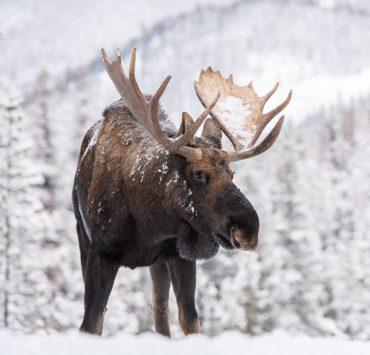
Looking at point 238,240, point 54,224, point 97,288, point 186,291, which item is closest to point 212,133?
point 186,291

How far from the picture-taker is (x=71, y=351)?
317 cm

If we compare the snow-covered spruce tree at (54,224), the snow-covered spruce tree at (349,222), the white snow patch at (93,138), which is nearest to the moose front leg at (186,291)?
the white snow patch at (93,138)

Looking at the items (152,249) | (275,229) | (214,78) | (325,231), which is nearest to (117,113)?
(214,78)

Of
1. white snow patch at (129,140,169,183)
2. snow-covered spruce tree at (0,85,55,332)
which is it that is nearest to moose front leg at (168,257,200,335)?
white snow patch at (129,140,169,183)

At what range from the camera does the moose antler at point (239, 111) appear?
6570 millimetres

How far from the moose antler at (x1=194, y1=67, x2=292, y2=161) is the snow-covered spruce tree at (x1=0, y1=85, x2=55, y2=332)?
13.6 meters

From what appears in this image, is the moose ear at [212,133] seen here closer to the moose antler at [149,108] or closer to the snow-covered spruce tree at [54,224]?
the moose antler at [149,108]

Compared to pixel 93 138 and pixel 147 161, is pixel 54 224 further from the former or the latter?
pixel 147 161

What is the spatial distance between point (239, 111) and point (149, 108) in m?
1.45

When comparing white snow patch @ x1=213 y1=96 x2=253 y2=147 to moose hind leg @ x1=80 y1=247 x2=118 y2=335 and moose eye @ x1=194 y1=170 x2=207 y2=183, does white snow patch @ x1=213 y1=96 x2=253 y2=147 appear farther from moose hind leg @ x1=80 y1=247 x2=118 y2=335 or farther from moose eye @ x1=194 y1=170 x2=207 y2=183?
moose hind leg @ x1=80 y1=247 x2=118 y2=335

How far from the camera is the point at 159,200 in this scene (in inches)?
235

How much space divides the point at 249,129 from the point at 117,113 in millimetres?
1379

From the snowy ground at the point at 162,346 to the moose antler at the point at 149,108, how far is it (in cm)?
228

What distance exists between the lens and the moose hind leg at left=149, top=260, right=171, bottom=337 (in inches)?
269
